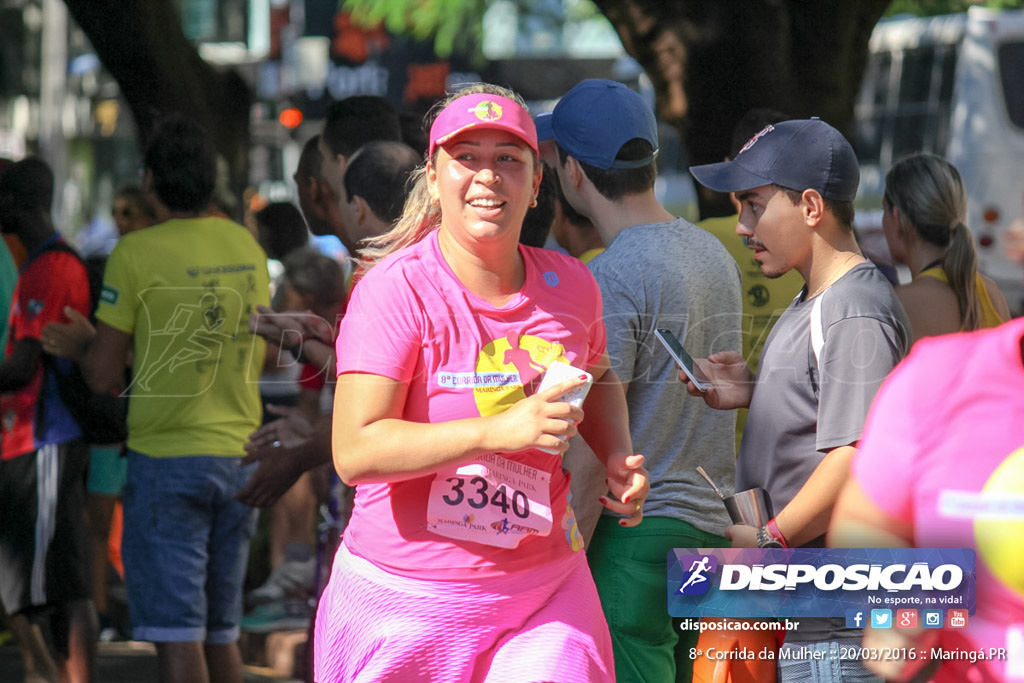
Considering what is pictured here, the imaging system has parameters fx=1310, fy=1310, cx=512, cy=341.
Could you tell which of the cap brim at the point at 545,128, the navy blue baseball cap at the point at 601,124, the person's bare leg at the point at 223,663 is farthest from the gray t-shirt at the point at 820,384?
the person's bare leg at the point at 223,663

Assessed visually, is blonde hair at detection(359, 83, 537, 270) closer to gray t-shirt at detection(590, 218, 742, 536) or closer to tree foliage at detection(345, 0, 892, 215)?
gray t-shirt at detection(590, 218, 742, 536)

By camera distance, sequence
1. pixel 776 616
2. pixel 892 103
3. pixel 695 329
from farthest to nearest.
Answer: pixel 892 103, pixel 695 329, pixel 776 616

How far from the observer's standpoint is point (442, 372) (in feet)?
8.87

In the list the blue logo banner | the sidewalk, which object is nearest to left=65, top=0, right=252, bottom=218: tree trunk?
the sidewalk

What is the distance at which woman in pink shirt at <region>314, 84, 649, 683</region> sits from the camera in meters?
2.67

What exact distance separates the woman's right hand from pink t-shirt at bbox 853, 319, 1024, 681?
2.04 feet

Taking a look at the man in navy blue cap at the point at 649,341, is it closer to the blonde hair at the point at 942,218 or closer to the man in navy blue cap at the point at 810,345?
the man in navy blue cap at the point at 810,345

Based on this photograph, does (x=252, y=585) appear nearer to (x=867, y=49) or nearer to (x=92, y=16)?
(x=92, y=16)

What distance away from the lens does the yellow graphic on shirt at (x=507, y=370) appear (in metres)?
2.72

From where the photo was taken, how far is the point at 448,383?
2709 mm

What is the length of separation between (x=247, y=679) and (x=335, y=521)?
1.69 m

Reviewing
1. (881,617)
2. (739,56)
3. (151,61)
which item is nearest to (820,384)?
(881,617)

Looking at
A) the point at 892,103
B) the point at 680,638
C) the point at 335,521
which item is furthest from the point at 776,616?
the point at 892,103

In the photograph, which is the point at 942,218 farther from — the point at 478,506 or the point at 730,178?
the point at 478,506
